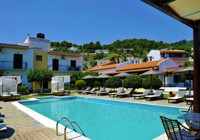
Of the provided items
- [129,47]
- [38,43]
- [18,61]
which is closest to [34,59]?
[18,61]

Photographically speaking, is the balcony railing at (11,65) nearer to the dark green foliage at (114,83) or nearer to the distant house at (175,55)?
the dark green foliage at (114,83)

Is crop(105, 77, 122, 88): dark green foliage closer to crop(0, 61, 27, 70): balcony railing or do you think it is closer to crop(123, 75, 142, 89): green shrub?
crop(123, 75, 142, 89): green shrub

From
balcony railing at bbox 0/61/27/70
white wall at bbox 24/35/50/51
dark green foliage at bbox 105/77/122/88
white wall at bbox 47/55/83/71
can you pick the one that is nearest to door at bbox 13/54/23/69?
balcony railing at bbox 0/61/27/70

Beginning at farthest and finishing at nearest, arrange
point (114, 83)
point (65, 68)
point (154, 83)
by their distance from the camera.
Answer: point (65, 68)
point (114, 83)
point (154, 83)

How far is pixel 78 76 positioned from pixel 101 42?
282ft

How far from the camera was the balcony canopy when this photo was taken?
2.85 m

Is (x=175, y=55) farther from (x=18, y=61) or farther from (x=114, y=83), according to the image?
(x=18, y=61)

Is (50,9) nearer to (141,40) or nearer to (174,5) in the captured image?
(174,5)

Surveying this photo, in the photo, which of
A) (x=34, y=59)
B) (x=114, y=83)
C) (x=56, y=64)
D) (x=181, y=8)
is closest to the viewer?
(x=181, y=8)

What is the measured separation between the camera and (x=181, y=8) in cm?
337

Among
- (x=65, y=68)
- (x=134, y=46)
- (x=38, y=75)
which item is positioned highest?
(x=134, y=46)

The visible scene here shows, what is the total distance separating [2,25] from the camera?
17.9m

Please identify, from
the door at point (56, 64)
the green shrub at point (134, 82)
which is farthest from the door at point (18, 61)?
the green shrub at point (134, 82)

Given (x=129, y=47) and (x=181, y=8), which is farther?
(x=129, y=47)
